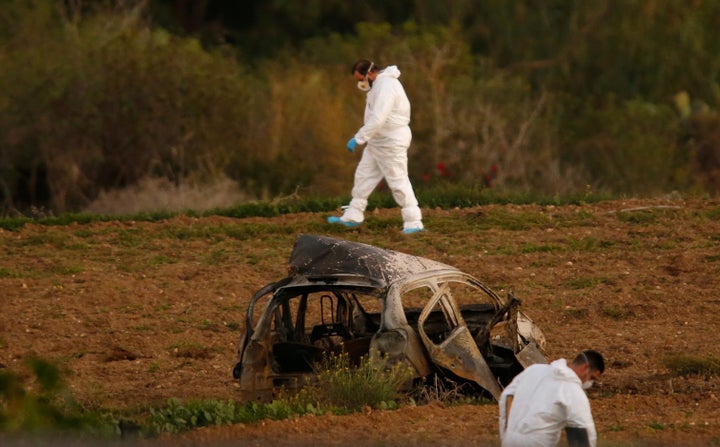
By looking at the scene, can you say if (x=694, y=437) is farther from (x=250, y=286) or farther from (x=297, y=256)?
(x=250, y=286)

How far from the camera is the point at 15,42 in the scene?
88.6 ft

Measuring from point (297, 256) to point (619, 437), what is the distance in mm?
3031

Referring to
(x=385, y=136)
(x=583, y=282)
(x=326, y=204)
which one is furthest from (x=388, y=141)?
(x=326, y=204)

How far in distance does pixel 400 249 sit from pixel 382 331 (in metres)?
7.02

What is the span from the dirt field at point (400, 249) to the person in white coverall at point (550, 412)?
1512mm

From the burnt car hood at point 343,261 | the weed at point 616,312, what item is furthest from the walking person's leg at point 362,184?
the burnt car hood at point 343,261

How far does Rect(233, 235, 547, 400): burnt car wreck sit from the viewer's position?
38.1 ft

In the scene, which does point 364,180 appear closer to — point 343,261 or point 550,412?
point 343,261

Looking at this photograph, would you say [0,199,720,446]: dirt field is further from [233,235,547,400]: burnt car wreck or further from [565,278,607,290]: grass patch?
[233,235,547,400]: burnt car wreck

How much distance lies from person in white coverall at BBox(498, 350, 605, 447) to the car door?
2.93 meters

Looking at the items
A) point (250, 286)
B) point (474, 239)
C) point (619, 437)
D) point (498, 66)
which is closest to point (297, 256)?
point (619, 437)

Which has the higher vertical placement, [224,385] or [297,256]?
[297,256]

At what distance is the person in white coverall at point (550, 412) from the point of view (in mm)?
8477

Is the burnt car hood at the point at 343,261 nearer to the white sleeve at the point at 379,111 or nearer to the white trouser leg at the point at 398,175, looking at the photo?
the white sleeve at the point at 379,111
